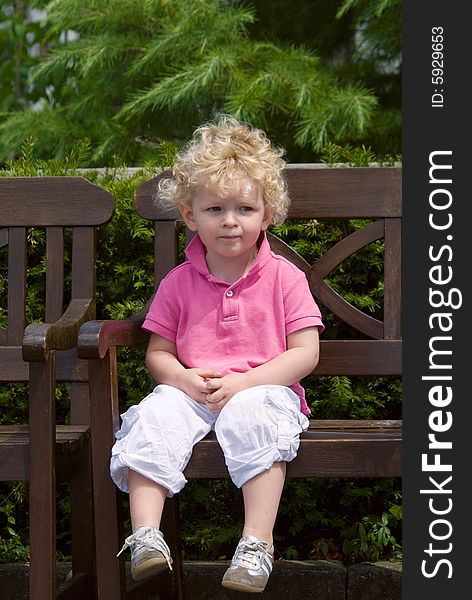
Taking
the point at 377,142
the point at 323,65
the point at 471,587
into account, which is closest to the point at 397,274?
the point at 471,587

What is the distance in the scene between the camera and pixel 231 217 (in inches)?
111

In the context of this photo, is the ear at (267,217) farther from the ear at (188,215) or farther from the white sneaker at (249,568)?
the white sneaker at (249,568)

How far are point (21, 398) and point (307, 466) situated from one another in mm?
1208

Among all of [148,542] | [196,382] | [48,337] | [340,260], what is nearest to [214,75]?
[340,260]

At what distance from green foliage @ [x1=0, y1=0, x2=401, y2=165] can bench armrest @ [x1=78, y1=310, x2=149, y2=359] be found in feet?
5.99

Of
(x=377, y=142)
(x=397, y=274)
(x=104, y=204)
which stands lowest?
(x=397, y=274)

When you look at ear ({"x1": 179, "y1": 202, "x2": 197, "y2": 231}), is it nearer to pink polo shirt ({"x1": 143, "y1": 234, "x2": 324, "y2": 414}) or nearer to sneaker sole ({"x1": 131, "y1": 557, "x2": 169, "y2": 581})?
pink polo shirt ({"x1": 143, "y1": 234, "x2": 324, "y2": 414})

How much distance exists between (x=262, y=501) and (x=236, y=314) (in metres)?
0.56

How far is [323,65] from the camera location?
509cm

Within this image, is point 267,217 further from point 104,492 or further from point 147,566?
point 147,566

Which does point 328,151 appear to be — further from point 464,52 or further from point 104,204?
point 464,52

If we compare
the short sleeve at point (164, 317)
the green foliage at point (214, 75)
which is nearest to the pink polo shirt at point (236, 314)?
the short sleeve at point (164, 317)

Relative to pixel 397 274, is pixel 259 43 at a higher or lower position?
higher

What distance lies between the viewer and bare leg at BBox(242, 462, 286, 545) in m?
2.47
